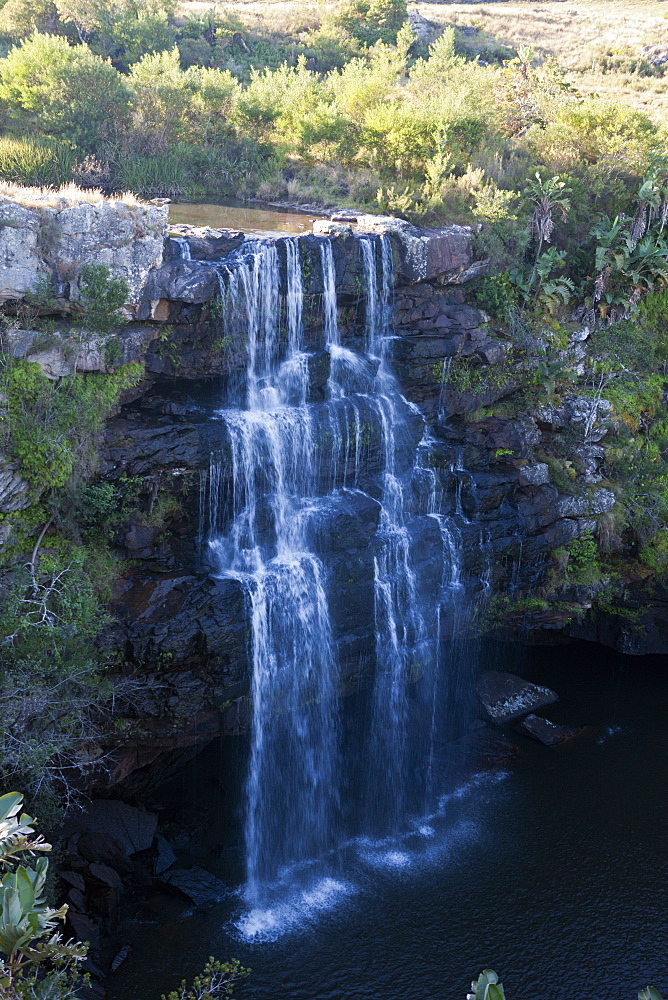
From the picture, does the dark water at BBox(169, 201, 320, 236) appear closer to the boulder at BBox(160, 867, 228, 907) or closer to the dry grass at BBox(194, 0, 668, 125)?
the boulder at BBox(160, 867, 228, 907)

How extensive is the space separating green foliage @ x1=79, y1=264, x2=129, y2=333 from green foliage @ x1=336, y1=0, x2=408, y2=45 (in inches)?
1364

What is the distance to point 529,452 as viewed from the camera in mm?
25406

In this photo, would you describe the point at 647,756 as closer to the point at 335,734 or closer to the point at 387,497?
the point at 335,734

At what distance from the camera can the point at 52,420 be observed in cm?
1847

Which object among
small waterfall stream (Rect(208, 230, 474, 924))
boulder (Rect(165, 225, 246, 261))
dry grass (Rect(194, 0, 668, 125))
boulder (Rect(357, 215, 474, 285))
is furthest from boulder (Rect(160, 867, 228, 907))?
dry grass (Rect(194, 0, 668, 125))

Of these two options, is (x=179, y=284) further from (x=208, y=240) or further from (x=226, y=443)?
(x=226, y=443)

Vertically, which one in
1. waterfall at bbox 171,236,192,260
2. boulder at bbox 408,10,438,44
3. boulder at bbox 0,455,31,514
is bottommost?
boulder at bbox 0,455,31,514

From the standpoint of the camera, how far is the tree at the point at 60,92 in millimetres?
28891

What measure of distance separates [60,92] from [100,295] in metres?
14.8

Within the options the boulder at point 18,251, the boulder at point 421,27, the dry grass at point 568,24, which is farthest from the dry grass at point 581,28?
the boulder at point 18,251

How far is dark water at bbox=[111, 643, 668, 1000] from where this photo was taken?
51.4 feet

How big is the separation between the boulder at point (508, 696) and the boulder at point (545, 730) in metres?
0.55

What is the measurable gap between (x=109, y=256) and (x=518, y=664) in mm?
18091

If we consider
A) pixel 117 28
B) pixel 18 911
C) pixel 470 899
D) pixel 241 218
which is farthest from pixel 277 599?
pixel 117 28
